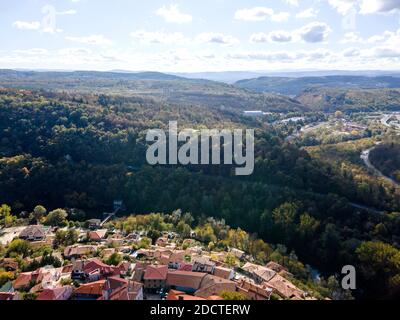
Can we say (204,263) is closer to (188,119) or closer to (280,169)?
(280,169)

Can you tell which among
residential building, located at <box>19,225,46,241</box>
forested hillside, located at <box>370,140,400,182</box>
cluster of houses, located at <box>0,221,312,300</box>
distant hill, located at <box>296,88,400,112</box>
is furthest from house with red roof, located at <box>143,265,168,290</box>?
distant hill, located at <box>296,88,400,112</box>

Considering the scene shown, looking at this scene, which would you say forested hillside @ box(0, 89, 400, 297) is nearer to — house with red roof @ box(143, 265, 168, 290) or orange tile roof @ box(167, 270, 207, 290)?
orange tile roof @ box(167, 270, 207, 290)

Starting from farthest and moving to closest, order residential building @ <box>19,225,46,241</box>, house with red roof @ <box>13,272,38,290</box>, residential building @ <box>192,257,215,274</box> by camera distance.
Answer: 1. residential building @ <box>19,225,46,241</box>
2. residential building @ <box>192,257,215,274</box>
3. house with red roof @ <box>13,272,38,290</box>

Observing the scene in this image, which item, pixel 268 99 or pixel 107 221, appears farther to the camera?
pixel 268 99

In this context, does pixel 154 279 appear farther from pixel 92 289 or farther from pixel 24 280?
pixel 24 280

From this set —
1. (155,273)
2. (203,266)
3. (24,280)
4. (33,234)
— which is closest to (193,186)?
(33,234)
